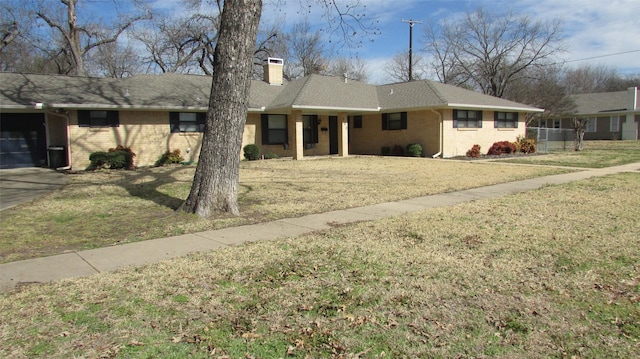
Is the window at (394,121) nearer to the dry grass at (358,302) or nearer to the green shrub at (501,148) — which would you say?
the green shrub at (501,148)

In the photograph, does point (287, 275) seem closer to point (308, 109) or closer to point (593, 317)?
point (593, 317)

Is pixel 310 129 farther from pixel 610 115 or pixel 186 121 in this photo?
pixel 610 115

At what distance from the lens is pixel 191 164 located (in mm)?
20766

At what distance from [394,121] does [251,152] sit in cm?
864

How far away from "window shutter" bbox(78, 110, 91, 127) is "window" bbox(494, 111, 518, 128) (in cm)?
2094

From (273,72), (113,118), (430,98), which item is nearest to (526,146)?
(430,98)

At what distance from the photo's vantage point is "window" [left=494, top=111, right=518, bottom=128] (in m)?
26.6

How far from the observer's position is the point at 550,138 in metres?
30.5

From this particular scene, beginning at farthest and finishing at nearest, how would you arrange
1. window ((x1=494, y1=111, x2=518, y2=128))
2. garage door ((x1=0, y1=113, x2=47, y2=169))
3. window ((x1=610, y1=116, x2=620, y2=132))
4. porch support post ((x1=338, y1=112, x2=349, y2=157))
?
window ((x1=610, y1=116, x2=620, y2=132)) → window ((x1=494, y1=111, x2=518, y2=128)) → porch support post ((x1=338, y1=112, x2=349, y2=157)) → garage door ((x1=0, y1=113, x2=47, y2=169))

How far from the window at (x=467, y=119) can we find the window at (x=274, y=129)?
894 cm

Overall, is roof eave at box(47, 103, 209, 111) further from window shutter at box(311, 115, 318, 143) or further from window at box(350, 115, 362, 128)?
window at box(350, 115, 362, 128)

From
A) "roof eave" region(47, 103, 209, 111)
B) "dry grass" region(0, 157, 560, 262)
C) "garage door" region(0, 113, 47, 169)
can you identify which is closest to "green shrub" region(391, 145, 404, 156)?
"dry grass" region(0, 157, 560, 262)

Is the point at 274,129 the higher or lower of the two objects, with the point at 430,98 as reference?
lower

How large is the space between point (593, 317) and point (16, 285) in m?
5.56
